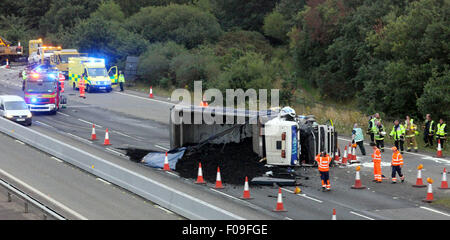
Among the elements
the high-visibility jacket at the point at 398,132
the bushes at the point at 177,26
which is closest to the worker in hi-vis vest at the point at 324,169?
the high-visibility jacket at the point at 398,132

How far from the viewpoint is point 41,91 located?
126 feet

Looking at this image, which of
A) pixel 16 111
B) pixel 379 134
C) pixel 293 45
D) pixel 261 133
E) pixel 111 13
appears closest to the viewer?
pixel 261 133

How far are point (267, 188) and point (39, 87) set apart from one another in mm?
20264

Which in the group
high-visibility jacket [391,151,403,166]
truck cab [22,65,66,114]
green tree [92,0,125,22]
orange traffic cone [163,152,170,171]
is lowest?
orange traffic cone [163,152,170,171]

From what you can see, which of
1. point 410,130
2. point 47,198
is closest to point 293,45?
point 410,130

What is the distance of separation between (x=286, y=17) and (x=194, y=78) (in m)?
25.6

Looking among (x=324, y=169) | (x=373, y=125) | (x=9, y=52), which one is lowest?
(x=324, y=169)

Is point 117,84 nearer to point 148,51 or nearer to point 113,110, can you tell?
point 148,51

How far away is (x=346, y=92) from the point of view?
52.8 metres

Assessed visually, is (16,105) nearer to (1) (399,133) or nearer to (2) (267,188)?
(2) (267,188)

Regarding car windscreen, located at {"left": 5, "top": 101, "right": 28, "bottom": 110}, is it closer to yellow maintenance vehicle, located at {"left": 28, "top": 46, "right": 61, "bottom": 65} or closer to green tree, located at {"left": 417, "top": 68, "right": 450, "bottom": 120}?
green tree, located at {"left": 417, "top": 68, "right": 450, "bottom": 120}

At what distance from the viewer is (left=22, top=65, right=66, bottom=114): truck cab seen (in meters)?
38.5

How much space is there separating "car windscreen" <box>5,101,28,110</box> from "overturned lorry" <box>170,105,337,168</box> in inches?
454

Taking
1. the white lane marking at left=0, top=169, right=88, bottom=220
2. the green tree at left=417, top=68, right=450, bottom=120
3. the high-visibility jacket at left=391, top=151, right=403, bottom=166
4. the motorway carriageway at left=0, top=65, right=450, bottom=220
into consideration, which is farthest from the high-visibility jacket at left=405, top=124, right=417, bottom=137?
the white lane marking at left=0, top=169, right=88, bottom=220
